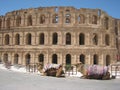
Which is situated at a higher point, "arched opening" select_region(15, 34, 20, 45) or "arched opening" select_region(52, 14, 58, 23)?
"arched opening" select_region(52, 14, 58, 23)

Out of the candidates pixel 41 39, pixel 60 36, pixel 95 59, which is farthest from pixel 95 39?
pixel 41 39

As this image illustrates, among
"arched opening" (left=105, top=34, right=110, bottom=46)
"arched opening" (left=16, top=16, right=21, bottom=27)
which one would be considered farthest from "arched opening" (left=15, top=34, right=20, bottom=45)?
"arched opening" (left=105, top=34, right=110, bottom=46)

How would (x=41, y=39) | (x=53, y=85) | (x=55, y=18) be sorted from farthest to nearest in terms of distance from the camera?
(x=41, y=39) < (x=55, y=18) < (x=53, y=85)

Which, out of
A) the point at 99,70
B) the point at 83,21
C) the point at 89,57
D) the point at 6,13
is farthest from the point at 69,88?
the point at 6,13

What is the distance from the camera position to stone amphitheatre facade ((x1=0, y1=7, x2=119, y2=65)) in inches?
1465

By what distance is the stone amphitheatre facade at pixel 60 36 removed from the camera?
3722 centimetres

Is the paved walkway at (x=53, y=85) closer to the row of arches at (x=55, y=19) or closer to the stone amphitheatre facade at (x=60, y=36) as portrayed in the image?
the stone amphitheatre facade at (x=60, y=36)

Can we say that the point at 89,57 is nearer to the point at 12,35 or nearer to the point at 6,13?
the point at 12,35

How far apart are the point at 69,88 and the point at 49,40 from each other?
74.8 feet

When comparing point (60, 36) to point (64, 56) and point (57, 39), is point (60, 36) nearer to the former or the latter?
point (57, 39)

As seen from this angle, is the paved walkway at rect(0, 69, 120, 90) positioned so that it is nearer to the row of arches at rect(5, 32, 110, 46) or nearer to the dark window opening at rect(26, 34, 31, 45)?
the row of arches at rect(5, 32, 110, 46)

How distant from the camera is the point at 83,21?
39.5 meters

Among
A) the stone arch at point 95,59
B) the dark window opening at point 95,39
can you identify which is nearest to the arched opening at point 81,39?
the dark window opening at point 95,39

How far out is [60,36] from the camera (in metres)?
37.3
